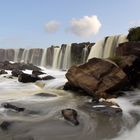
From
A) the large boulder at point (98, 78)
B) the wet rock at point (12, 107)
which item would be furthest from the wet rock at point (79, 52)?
the wet rock at point (12, 107)

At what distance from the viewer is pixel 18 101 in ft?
59.2

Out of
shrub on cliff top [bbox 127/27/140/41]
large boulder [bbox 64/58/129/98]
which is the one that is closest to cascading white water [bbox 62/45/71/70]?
shrub on cliff top [bbox 127/27/140/41]

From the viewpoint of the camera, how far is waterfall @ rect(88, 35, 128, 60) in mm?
33847

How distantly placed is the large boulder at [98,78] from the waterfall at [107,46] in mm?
12143

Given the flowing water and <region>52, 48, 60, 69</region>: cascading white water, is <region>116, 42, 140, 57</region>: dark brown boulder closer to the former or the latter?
the flowing water

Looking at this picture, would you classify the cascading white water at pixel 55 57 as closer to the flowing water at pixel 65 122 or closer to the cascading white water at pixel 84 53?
the cascading white water at pixel 84 53

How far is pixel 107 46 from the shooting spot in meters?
35.9

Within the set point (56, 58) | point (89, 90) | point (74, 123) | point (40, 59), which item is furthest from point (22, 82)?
point (40, 59)

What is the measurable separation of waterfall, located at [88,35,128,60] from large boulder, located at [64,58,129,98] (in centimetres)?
1214

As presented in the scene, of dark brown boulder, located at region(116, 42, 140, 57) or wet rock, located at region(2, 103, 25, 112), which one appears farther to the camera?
dark brown boulder, located at region(116, 42, 140, 57)

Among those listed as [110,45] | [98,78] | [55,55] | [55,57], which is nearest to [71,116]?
[98,78]

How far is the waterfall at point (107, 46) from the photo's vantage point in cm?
3385

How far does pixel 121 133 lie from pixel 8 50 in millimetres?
67325

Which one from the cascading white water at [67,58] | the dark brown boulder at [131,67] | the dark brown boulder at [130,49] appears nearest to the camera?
the dark brown boulder at [131,67]
